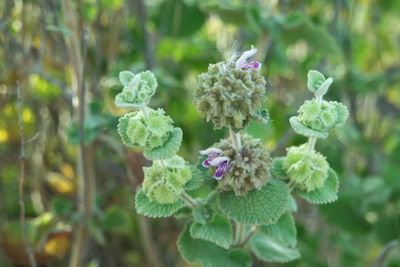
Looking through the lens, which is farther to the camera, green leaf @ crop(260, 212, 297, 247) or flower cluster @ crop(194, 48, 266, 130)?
green leaf @ crop(260, 212, 297, 247)

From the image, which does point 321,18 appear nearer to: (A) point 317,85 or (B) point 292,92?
(B) point 292,92

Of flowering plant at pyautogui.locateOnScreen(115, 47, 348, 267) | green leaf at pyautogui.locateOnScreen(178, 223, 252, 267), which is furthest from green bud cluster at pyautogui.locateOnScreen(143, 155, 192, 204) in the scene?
green leaf at pyautogui.locateOnScreen(178, 223, 252, 267)

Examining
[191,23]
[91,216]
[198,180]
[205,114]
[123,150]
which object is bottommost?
[91,216]

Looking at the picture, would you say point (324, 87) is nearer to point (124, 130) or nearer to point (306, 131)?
point (306, 131)

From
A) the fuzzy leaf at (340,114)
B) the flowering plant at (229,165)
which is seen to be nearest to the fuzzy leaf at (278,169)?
the flowering plant at (229,165)

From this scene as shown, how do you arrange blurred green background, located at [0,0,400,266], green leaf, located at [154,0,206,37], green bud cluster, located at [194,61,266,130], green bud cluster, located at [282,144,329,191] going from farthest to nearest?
green leaf, located at [154,0,206,37] → blurred green background, located at [0,0,400,266] → green bud cluster, located at [282,144,329,191] → green bud cluster, located at [194,61,266,130]

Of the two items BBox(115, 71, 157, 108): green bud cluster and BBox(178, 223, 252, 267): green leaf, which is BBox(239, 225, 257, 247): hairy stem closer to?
BBox(178, 223, 252, 267): green leaf

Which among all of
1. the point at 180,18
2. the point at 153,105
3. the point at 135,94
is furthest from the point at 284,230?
the point at 180,18

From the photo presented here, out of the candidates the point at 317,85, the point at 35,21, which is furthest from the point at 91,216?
the point at 317,85
